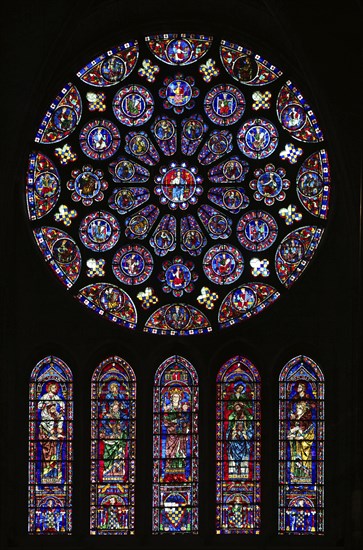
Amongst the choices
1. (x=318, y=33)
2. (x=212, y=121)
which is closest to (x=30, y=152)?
(x=212, y=121)

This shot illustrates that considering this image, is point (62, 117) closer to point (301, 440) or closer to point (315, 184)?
point (315, 184)

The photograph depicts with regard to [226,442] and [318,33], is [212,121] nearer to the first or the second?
[318,33]

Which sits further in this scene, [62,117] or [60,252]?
[62,117]

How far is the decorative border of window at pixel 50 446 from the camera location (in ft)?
87.0

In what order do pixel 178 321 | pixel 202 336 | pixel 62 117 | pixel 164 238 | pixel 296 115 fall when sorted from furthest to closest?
pixel 62 117, pixel 296 115, pixel 164 238, pixel 178 321, pixel 202 336

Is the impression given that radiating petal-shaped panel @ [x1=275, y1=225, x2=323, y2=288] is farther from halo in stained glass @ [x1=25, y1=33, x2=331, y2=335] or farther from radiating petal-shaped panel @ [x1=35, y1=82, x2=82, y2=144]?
radiating petal-shaped panel @ [x1=35, y1=82, x2=82, y2=144]

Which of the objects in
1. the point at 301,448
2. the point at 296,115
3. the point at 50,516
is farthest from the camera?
the point at 296,115

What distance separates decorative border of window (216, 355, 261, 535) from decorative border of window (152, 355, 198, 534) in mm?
365

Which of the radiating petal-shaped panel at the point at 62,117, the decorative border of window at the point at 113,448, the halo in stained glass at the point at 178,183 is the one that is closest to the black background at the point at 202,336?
the decorative border of window at the point at 113,448

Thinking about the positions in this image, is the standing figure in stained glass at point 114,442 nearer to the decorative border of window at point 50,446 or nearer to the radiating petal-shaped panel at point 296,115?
the decorative border of window at point 50,446

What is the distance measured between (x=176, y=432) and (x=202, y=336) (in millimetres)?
1440

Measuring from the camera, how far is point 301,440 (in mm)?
26609

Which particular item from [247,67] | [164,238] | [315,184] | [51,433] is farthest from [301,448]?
[247,67]

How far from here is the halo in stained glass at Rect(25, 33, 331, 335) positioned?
89.0 ft
